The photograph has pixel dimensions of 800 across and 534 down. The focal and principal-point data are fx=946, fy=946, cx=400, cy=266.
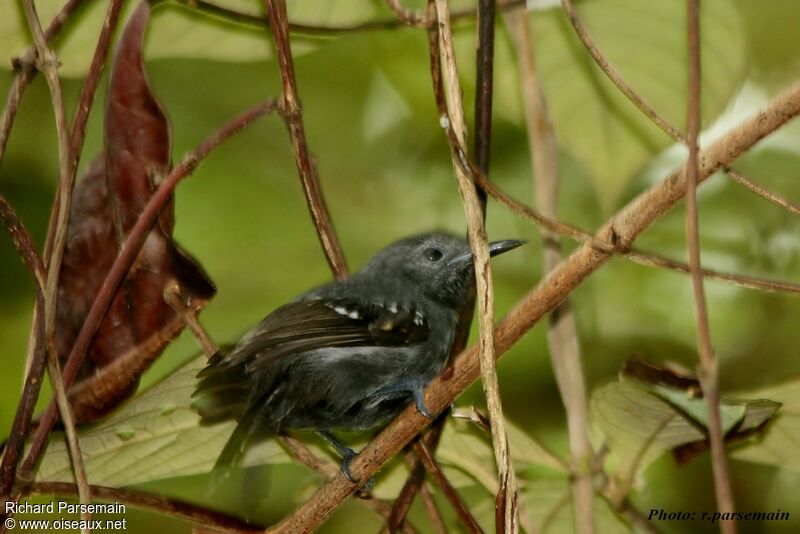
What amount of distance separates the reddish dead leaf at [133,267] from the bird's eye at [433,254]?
89cm

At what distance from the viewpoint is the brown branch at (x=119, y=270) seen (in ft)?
6.56

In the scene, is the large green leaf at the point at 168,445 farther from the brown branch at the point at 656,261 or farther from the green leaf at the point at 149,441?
the brown branch at the point at 656,261

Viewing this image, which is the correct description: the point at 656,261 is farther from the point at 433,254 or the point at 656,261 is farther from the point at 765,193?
the point at 433,254

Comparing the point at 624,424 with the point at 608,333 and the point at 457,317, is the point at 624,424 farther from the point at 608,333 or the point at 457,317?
the point at 608,333

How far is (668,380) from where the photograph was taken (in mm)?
1869

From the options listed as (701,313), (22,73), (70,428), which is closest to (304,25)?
(22,73)

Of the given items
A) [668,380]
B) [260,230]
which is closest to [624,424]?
[668,380]

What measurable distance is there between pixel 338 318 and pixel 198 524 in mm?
635

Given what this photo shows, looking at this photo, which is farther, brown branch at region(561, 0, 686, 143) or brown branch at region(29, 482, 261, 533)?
brown branch at region(29, 482, 261, 533)

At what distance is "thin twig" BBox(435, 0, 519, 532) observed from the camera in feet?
5.15

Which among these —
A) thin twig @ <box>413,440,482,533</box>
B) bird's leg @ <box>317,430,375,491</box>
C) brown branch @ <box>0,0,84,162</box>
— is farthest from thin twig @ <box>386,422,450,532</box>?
brown branch @ <box>0,0,84,162</box>

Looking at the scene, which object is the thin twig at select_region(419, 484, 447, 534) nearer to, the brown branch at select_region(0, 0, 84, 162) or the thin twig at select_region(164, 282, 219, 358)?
the thin twig at select_region(164, 282, 219, 358)

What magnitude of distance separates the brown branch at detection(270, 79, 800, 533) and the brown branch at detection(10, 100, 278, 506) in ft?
1.90

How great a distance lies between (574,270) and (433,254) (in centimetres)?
136
